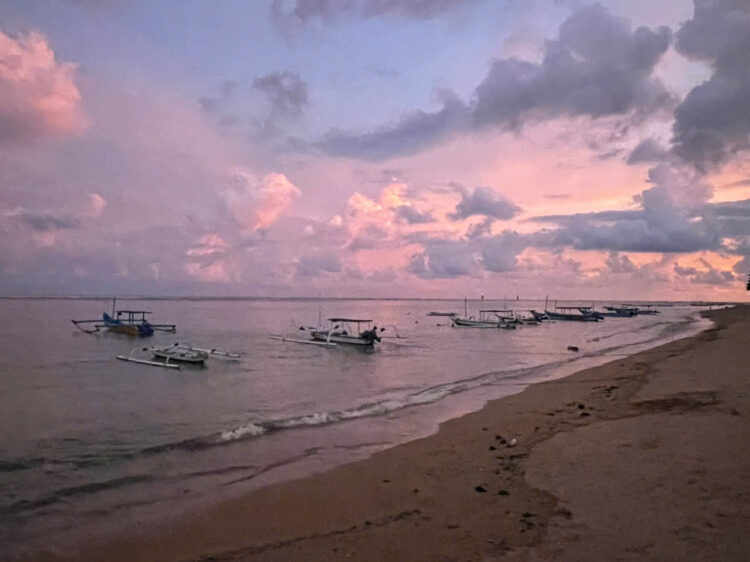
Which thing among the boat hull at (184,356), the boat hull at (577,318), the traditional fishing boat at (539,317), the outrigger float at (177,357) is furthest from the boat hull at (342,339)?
the boat hull at (577,318)

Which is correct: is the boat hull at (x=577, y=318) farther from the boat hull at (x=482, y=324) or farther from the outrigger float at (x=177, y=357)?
the outrigger float at (x=177, y=357)

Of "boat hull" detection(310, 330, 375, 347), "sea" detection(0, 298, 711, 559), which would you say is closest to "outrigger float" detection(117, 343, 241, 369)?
"sea" detection(0, 298, 711, 559)

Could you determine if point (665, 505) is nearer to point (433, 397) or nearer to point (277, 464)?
point (277, 464)

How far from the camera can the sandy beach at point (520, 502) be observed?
604 cm

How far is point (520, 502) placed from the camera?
753 cm

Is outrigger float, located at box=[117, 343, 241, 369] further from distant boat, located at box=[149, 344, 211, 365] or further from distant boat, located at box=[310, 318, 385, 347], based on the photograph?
distant boat, located at box=[310, 318, 385, 347]

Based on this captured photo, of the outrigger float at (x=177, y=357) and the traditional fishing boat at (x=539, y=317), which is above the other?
the traditional fishing boat at (x=539, y=317)

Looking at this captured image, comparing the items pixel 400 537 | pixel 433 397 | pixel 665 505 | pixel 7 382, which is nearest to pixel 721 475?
pixel 665 505

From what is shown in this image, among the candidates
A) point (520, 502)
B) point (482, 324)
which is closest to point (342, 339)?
point (482, 324)

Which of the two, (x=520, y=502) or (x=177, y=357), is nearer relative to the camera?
(x=520, y=502)

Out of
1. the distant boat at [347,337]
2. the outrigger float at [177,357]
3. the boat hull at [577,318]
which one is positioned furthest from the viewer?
the boat hull at [577,318]

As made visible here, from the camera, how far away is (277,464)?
39.6 feet

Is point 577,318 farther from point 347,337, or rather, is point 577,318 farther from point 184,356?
point 184,356

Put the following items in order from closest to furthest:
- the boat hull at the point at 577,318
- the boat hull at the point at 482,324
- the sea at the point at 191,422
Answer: the sea at the point at 191,422
the boat hull at the point at 482,324
the boat hull at the point at 577,318
